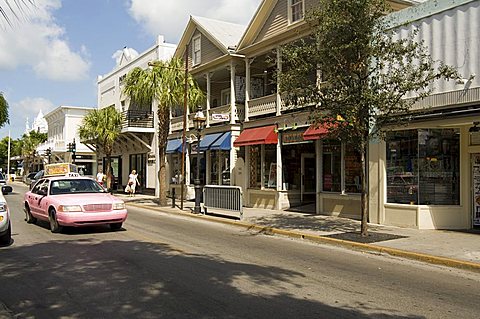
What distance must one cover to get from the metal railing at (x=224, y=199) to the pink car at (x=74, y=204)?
4793 mm

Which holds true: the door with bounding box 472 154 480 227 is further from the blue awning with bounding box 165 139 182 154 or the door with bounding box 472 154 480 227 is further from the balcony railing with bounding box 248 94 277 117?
the blue awning with bounding box 165 139 182 154

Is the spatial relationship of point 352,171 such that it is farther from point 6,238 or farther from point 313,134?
point 6,238

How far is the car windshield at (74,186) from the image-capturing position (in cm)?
1357

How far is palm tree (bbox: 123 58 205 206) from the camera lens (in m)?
22.5

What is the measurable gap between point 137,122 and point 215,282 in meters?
26.4

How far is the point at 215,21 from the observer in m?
27.5

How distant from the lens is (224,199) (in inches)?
706

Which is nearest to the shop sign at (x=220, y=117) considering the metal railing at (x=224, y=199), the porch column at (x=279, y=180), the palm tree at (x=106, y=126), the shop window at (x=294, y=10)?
the porch column at (x=279, y=180)

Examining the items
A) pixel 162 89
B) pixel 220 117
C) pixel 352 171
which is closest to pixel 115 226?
pixel 352 171

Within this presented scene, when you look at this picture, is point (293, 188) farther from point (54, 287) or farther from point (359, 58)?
point (54, 287)

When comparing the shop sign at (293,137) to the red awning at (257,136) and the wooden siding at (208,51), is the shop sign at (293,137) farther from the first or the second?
the wooden siding at (208,51)

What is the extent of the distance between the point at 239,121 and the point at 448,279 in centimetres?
1600

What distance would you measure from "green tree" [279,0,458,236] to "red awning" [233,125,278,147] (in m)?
7.41

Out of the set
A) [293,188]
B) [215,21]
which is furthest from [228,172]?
[215,21]
